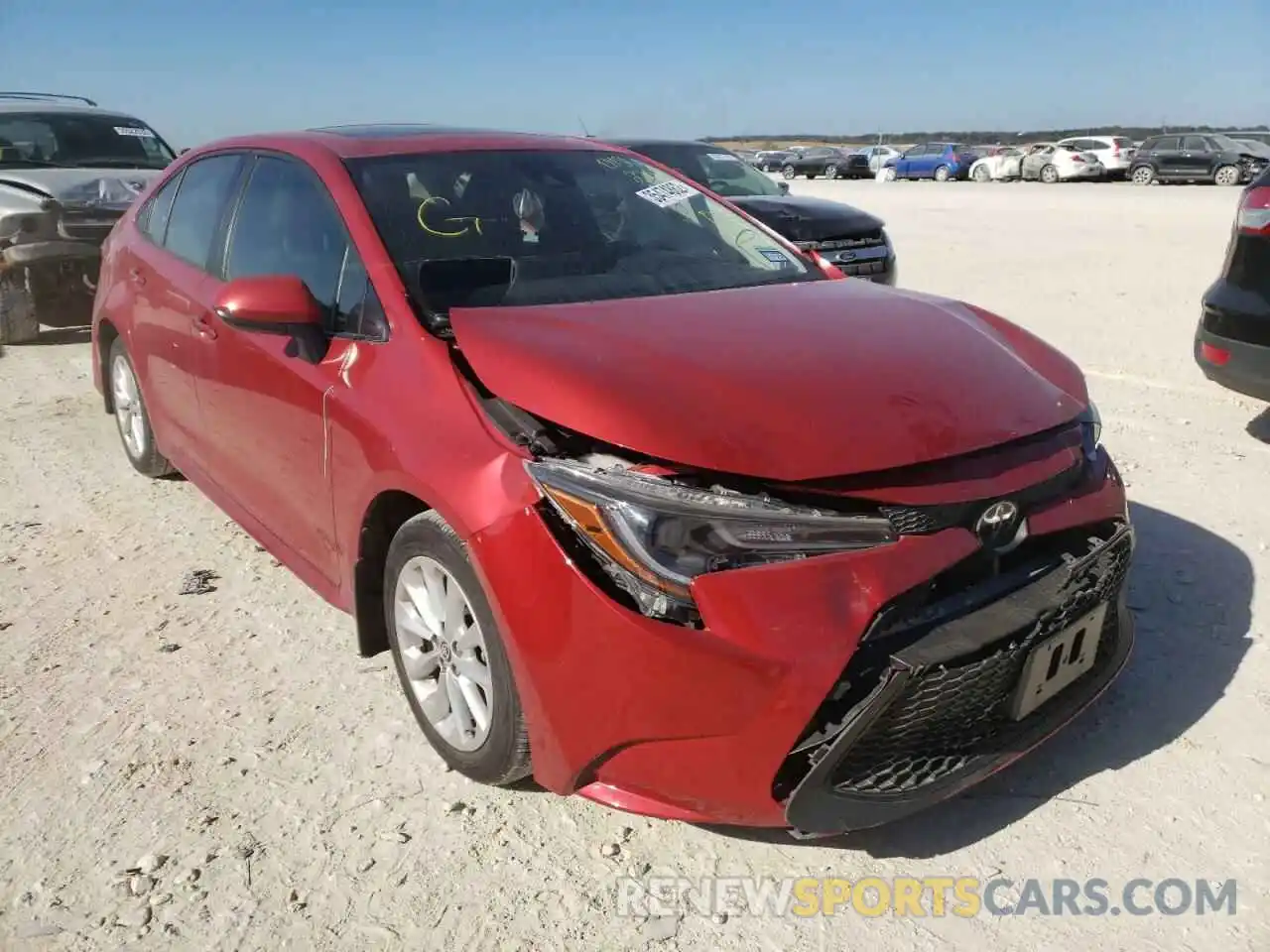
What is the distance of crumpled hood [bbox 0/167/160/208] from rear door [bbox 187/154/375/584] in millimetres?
4942

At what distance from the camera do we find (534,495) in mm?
2166

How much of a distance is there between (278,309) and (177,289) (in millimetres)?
1394

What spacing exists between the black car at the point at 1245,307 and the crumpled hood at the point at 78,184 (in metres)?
7.20

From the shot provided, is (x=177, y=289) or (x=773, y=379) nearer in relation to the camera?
(x=773, y=379)

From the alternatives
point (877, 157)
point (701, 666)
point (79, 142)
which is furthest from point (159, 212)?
point (877, 157)

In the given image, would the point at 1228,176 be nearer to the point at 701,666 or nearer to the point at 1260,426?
the point at 1260,426

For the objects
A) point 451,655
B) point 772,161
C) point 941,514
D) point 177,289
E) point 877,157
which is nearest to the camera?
point 941,514

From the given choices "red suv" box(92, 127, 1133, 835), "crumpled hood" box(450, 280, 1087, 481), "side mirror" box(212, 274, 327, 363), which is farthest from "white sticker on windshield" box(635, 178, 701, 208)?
"side mirror" box(212, 274, 327, 363)

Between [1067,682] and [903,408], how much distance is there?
2.60 ft

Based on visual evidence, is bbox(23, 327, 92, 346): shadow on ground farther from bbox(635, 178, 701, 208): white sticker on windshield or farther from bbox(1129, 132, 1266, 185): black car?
bbox(1129, 132, 1266, 185): black car

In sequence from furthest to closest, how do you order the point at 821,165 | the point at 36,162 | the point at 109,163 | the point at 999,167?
the point at 821,165 → the point at 999,167 → the point at 109,163 → the point at 36,162

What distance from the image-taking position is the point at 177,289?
153 inches

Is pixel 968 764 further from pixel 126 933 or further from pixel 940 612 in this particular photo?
pixel 126 933

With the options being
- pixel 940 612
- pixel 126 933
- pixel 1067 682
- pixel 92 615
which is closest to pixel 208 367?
pixel 92 615
